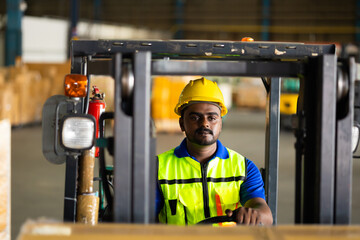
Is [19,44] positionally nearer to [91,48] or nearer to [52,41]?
[52,41]

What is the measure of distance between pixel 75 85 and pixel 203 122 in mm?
695

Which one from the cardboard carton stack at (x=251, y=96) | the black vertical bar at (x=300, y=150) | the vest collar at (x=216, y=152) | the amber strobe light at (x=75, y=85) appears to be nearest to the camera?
the black vertical bar at (x=300, y=150)

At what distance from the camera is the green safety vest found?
90.8 inches

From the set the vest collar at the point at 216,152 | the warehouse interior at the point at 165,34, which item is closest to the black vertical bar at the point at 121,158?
the vest collar at the point at 216,152

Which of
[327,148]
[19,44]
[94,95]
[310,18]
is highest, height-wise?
[310,18]

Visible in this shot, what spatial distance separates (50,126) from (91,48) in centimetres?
34

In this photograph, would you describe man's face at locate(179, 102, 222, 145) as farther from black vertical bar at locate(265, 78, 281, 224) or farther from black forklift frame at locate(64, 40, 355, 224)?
black forklift frame at locate(64, 40, 355, 224)

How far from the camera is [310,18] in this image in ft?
77.5

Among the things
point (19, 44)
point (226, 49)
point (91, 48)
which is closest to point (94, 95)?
point (91, 48)

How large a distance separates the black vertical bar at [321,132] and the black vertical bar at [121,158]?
0.58 m

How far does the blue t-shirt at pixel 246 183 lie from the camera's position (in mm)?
2346

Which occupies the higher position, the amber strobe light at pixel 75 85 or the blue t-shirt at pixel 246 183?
the amber strobe light at pixel 75 85

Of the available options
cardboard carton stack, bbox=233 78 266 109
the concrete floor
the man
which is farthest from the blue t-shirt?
cardboard carton stack, bbox=233 78 266 109

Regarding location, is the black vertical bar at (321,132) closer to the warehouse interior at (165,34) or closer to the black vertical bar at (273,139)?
the black vertical bar at (273,139)
